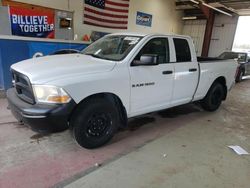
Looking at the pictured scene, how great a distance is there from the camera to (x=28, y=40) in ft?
15.8

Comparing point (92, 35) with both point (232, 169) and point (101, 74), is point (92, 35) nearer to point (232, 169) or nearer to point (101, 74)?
point (101, 74)

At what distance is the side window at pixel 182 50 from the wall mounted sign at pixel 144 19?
7.08 m

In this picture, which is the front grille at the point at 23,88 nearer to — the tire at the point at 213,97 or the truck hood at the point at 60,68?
the truck hood at the point at 60,68

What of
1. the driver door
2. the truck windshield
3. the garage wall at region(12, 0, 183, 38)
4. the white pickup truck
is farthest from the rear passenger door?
the garage wall at region(12, 0, 183, 38)

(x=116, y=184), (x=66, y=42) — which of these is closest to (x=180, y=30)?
(x=66, y=42)

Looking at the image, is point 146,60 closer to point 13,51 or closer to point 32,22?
point 13,51

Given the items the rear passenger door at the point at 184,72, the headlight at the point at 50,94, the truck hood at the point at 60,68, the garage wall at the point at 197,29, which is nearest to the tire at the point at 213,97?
the rear passenger door at the point at 184,72

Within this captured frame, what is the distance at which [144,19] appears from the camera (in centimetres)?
1070

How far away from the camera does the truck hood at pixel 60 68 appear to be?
234 centimetres

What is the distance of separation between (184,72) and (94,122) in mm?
1866

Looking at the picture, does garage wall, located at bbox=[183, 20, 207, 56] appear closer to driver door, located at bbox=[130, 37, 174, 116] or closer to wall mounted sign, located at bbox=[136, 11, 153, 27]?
wall mounted sign, located at bbox=[136, 11, 153, 27]

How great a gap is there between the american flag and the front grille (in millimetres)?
6066

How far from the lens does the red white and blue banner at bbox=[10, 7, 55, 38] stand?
5.33m

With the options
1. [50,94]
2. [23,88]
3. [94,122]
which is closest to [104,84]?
[94,122]
